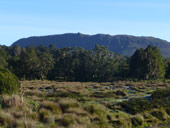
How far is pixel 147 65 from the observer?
6731 cm

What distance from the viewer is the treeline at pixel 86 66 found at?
68562mm

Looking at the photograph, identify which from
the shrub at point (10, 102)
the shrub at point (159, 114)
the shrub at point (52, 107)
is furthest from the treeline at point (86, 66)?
the shrub at point (10, 102)

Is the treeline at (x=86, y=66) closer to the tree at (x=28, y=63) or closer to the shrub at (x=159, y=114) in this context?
the tree at (x=28, y=63)

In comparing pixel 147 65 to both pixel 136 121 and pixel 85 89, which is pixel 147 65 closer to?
pixel 85 89

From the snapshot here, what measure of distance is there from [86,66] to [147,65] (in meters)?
18.1

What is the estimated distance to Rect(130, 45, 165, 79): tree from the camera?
6762cm

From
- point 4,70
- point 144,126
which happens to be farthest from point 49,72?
point 144,126

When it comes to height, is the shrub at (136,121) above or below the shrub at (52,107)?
below

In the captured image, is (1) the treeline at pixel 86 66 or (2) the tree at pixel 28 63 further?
(2) the tree at pixel 28 63

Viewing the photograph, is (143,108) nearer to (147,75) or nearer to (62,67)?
(147,75)

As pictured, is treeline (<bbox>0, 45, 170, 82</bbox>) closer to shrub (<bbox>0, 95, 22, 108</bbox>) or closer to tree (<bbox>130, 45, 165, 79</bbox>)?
tree (<bbox>130, 45, 165, 79</bbox>)

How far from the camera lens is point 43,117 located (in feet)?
38.1

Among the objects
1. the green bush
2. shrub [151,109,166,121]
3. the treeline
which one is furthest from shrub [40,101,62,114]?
the treeline

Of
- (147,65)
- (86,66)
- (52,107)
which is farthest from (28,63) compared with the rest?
(52,107)
